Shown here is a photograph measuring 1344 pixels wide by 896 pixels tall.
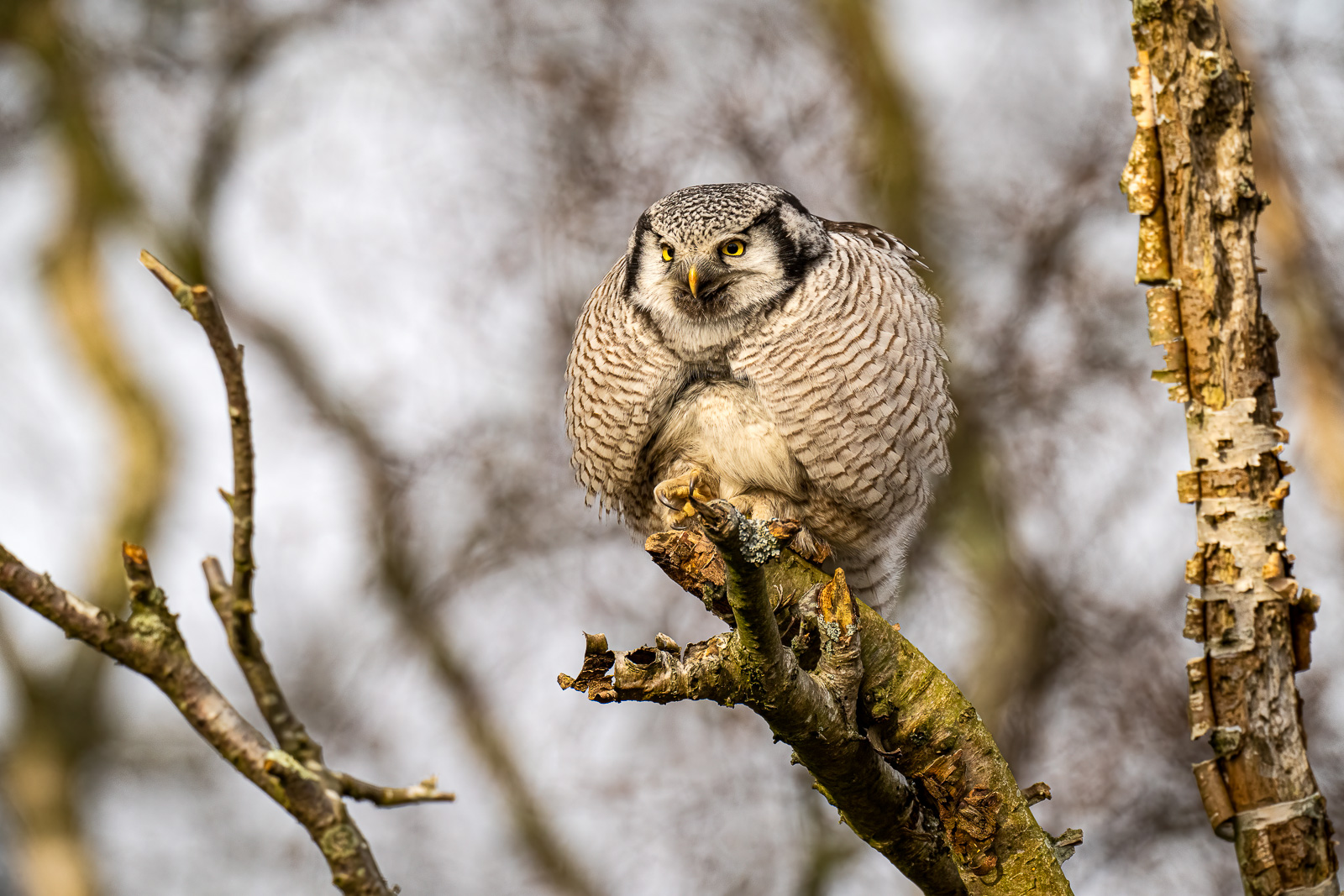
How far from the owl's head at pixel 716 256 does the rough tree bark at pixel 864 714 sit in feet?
2.62

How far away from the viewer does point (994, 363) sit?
8.16 meters

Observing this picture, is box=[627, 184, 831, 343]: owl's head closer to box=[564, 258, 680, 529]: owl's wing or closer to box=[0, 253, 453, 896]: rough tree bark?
box=[564, 258, 680, 529]: owl's wing

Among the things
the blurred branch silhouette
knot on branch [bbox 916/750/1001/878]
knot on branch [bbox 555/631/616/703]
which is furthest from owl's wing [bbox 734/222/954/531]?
the blurred branch silhouette

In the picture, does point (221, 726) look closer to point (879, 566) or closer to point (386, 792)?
point (386, 792)

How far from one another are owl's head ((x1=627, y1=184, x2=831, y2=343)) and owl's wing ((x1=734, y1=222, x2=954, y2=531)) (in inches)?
3.9

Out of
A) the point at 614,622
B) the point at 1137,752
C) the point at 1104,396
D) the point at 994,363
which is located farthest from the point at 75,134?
the point at 1137,752

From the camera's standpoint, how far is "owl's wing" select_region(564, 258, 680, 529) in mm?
3895

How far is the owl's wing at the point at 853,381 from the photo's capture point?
12.5 feet

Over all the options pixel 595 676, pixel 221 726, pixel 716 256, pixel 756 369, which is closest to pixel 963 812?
pixel 595 676

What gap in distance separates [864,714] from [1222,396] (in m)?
1.36

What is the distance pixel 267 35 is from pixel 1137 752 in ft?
31.5

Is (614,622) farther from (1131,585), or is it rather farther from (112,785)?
(112,785)

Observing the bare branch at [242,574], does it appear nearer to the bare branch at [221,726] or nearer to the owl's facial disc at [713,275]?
the bare branch at [221,726]

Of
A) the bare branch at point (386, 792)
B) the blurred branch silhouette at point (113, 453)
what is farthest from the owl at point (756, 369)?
the blurred branch silhouette at point (113, 453)
